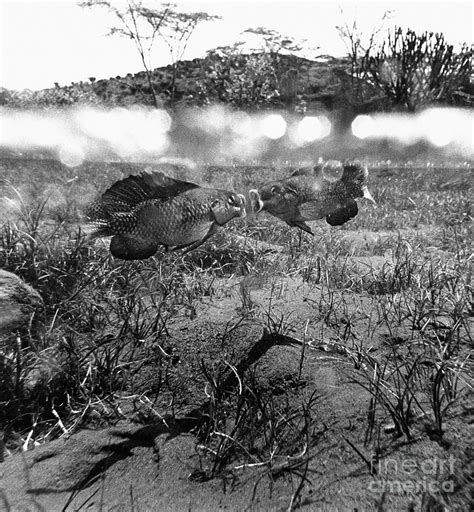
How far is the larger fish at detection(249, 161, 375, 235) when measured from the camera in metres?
1.31

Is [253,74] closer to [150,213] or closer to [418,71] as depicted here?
[418,71]

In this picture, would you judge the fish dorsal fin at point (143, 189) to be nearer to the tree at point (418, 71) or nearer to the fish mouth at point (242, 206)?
the fish mouth at point (242, 206)

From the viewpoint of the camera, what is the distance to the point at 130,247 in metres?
1.21

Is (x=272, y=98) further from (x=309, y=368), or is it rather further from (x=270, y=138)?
(x=309, y=368)

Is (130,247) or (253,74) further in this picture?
(253,74)

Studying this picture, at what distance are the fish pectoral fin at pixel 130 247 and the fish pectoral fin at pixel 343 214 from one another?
2.01 ft

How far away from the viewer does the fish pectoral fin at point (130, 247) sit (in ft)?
3.90

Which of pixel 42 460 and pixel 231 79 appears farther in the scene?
pixel 231 79

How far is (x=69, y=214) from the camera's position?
5.45 m

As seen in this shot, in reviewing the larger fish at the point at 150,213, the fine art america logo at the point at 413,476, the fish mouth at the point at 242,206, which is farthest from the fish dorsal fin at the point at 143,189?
the fine art america logo at the point at 413,476

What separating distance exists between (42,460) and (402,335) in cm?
192

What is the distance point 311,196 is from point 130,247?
57 cm

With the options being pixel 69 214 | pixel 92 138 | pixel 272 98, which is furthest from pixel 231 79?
pixel 69 214

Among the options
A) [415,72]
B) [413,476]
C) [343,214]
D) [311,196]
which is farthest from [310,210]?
[415,72]
